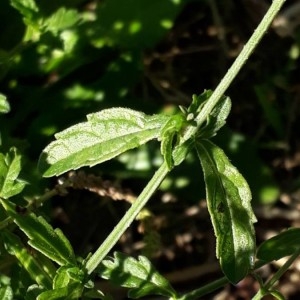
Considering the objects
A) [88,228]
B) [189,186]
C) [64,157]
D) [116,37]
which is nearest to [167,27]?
[116,37]

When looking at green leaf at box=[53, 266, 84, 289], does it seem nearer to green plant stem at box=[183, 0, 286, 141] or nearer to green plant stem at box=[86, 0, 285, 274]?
green plant stem at box=[86, 0, 285, 274]

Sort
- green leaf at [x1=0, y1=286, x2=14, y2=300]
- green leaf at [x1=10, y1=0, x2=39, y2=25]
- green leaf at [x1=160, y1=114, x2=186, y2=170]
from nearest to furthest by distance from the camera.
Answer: green leaf at [x1=160, y1=114, x2=186, y2=170], green leaf at [x1=0, y1=286, x2=14, y2=300], green leaf at [x1=10, y1=0, x2=39, y2=25]

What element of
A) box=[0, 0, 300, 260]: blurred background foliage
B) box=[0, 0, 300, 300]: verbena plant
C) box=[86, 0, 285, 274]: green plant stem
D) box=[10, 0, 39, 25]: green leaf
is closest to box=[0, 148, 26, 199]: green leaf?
box=[0, 0, 300, 300]: verbena plant

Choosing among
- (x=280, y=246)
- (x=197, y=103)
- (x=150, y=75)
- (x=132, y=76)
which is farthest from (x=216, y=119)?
(x=150, y=75)

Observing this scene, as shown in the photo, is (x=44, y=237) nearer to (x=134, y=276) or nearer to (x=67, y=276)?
(x=67, y=276)

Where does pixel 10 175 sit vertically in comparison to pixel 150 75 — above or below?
above

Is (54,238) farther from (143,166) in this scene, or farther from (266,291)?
(143,166)
